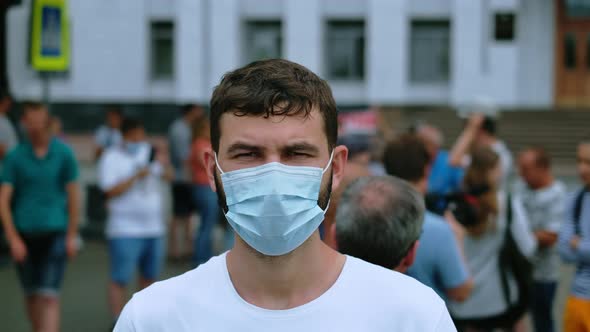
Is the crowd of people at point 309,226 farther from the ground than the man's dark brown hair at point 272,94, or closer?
closer

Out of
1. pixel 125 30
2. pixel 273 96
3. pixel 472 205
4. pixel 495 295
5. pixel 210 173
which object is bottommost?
pixel 495 295

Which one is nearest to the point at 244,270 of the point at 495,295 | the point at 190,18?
the point at 495,295

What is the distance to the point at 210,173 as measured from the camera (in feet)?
7.33

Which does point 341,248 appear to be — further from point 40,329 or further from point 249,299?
point 40,329

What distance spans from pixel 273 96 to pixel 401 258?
1.34 m

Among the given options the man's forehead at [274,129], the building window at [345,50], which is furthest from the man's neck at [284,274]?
the building window at [345,50]

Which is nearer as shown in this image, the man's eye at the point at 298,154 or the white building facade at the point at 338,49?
the man's eye at the point at 298,154

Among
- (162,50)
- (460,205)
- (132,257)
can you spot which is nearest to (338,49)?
(162,50)

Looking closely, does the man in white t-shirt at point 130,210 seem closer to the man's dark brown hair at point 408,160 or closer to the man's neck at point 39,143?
the man's neck at point 39,143

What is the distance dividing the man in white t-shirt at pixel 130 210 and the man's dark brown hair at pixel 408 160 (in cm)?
335

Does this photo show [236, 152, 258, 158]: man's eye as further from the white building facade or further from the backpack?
the white building facade

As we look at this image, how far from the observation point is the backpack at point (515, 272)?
518cm

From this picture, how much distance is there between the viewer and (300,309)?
201cm

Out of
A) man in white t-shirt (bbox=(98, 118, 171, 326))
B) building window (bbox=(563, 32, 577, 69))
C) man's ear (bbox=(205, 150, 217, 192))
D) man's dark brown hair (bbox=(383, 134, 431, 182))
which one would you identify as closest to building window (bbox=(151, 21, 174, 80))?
building window (bbox=(563, 32, 577, 69))
